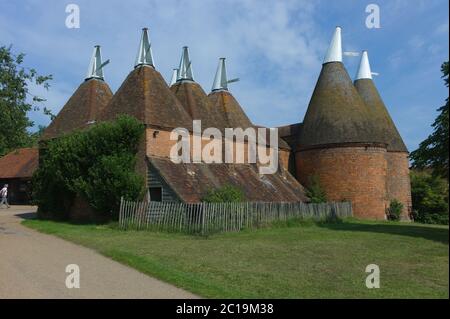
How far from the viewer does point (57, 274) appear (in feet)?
30.4

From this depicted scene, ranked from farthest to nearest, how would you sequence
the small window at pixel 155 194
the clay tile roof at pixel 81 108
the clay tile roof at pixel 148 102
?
the clay tile roof at pixel 81 108, the clay tile roof at pixel 148 102, the small window at pixel 155 194

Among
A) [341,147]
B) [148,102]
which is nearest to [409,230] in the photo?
[341,147]

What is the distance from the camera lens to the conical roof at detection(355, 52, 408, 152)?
3547 cm

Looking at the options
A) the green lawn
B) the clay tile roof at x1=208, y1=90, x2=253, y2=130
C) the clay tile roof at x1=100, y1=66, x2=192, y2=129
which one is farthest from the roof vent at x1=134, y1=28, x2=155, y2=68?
the green lawn

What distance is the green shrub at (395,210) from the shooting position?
3158cm

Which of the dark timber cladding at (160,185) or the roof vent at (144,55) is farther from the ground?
the roof vent at (144,55)

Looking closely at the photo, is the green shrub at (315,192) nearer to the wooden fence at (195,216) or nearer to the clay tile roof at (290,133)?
the clay tile roof at (290,133)

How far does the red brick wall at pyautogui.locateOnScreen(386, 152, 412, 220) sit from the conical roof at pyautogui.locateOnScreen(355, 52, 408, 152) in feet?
2.07

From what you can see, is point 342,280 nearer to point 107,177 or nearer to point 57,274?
point 57,274

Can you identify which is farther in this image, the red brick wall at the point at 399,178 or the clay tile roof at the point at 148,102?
the red brick wall at the point at 399,178

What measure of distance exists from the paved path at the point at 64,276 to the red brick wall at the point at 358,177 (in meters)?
20.7

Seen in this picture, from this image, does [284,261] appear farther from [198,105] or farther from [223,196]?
[198,105]

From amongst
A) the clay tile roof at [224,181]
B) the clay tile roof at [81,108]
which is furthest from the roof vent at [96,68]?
the clay tile roof at [224,181]
